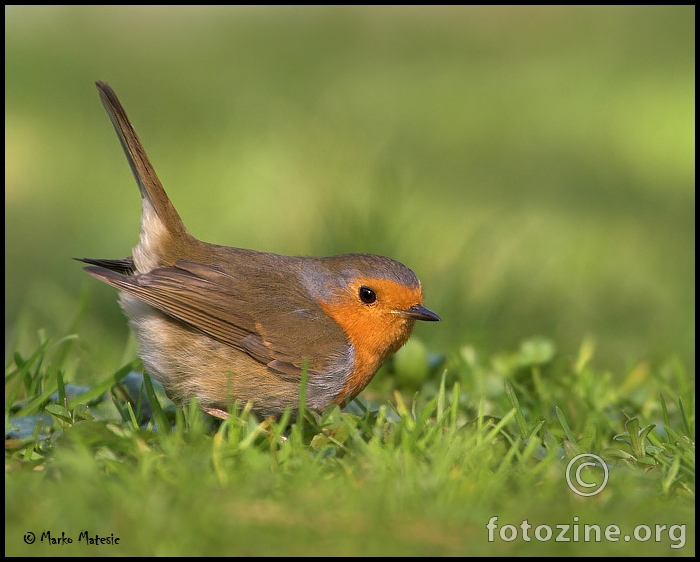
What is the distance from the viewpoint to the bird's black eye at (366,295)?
4.86 meters

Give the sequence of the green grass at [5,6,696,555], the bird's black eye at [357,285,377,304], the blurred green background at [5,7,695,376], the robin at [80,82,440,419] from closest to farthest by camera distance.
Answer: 1. the green grass at [5,6,696,555]
2. the robin at [80,82,440,419]
3. the bird's black eye at [357,285,377,304]
4. the blurred green background at [5,7,695,376]

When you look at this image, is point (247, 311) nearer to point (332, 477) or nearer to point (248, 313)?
point (248, 313)

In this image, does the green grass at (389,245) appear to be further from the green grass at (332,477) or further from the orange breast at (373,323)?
the orange breast at (373,323)

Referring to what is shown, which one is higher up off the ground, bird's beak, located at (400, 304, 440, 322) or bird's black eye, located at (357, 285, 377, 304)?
bird's black eye, located at (357, 285, 377, 304)

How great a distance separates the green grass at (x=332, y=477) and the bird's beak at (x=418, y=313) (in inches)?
17.9

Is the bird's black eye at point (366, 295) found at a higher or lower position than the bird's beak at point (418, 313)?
higher

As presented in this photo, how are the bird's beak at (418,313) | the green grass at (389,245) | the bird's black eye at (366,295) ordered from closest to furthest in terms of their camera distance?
the green grass at (389,245), the bird's beak at (418,313), the bird's black eye at (366,295)

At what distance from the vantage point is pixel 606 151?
1052 centimetres

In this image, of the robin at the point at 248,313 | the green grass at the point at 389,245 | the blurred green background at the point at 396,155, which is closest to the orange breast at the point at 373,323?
the robin at the point at 248,313

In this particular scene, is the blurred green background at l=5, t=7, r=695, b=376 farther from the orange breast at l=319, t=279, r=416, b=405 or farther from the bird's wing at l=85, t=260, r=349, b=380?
the orange breast at l=319, t=279, r=416, b=405

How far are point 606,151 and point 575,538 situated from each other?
26.4 feet

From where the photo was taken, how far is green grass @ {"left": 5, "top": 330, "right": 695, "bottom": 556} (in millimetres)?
2969

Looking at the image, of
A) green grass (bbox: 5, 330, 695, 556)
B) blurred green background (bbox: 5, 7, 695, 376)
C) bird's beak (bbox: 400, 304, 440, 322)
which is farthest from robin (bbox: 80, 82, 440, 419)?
blurred green background (bbox: 5, 7, 695, 376)

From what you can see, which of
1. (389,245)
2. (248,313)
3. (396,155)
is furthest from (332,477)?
(396,155)
